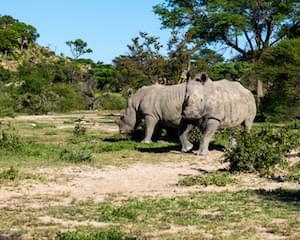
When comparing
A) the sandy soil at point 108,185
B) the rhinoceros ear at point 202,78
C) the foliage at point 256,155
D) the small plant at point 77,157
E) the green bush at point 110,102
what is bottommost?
the sandy soil at point 108,185

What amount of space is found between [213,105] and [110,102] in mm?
31955

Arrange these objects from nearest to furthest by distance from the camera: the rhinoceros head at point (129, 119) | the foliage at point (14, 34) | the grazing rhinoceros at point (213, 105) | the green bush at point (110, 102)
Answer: the grazing rhinoceros at point (213, 105) < the rhinoceros head at point (129, 119) < the green bush at point (110, 102) < the foliage at point (14, 34)

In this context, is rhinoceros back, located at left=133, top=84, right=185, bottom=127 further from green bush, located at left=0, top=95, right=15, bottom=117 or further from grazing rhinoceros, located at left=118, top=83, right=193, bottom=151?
green bush, located at left=0, top=95, right=15, bottom=117

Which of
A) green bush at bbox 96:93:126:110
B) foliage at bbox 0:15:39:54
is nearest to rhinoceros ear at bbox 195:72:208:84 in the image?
green bush at bbox 96:93:126:110

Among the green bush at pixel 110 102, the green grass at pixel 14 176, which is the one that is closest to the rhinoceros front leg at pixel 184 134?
the green grass at pixel 14 176

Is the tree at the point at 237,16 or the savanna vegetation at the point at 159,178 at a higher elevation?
the tree at the point at 237,16

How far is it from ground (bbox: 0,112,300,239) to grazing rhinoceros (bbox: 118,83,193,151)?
9.48 feet

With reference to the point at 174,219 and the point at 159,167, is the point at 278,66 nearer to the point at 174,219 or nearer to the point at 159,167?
the point at 159,167

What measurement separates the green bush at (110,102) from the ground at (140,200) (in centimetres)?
3123

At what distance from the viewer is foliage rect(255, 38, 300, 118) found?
30.1 metres

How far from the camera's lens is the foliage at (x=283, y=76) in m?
30.1

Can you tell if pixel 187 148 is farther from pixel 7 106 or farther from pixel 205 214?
pixel 7 106

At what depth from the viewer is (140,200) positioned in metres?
9.46

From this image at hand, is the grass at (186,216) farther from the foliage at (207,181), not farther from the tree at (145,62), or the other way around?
the tree at (145,62)
